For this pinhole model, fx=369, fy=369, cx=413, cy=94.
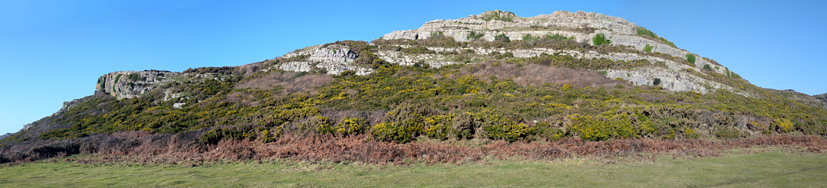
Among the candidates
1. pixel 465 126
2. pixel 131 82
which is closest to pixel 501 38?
pixel 465 126

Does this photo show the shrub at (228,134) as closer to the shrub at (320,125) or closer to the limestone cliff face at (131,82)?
the shrub at (320,125)

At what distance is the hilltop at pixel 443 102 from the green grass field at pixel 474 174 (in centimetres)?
141

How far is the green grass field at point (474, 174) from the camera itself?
317 inches

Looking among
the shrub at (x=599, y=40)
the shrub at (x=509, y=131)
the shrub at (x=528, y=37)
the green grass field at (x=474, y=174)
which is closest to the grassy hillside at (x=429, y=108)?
the shrub at (x=509, y=131)

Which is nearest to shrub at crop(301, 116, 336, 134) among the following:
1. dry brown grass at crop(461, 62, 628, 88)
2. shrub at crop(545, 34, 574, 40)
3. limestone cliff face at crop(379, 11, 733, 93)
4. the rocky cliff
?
dry brown grass at crop(461, 62, 628, 88)

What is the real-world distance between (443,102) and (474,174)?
13449mm

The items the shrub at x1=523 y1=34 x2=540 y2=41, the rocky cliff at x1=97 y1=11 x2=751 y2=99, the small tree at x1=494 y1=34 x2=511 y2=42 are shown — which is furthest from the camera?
the small tree at x1=494 y1=34 x2=511 y2=42

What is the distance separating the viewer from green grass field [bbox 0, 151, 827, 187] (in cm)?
805

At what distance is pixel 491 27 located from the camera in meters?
49.7

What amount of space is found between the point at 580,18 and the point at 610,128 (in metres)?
39.3

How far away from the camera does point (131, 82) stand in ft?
121

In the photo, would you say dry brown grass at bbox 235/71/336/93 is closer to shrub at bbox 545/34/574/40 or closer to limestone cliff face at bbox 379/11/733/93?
limestone cliff face at bbox 379/11/733/93

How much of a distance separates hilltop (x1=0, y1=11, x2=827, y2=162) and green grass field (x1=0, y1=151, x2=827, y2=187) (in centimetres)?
141

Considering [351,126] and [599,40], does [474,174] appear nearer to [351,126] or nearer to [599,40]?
[351,126]
